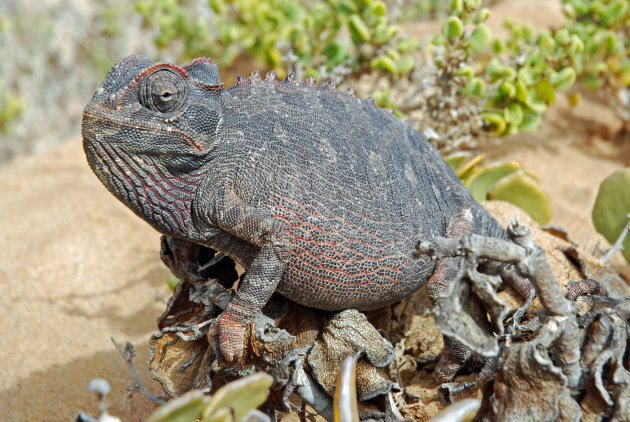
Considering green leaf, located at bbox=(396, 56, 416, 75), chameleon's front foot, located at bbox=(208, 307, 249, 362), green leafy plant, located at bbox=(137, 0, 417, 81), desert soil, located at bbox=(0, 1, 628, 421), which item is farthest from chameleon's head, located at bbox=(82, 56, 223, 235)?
green leaf, located at bbox=(396, 56, 416, 75)

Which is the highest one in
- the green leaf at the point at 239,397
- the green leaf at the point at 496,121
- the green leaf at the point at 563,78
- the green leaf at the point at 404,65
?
the green leaf at the point at 404,65

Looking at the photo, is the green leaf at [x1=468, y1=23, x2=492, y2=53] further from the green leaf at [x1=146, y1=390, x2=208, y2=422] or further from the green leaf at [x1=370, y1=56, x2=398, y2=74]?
the green leaf at [x1=146, y1=390, x2=208, y2=422]

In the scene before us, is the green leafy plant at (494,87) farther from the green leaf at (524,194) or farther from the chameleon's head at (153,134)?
the chameleon's head at (153,134)

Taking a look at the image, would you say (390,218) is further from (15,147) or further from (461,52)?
(15,147)

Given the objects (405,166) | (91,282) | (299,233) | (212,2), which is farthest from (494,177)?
(212,2)

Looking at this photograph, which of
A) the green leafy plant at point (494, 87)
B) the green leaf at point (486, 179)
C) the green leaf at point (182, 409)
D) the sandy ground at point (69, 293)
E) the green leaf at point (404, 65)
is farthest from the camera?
the green leaf at point (404, 65)

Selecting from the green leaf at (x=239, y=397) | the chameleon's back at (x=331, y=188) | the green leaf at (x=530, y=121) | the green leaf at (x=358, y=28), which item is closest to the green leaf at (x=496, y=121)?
the green leaf at (x=530, y=121)

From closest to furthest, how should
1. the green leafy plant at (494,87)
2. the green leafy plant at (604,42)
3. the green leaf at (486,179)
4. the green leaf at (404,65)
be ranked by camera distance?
the green leaf at (486,179), the green leafy plant at (494,87), the green leaf at (404,65), the green leafy plant at (604,42)
